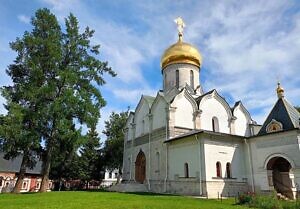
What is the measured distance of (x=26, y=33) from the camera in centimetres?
2080

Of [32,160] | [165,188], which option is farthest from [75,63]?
[165,188]

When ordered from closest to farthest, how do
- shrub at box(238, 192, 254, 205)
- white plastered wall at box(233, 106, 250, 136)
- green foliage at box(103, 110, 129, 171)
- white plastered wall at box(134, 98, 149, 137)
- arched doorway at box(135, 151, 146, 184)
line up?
shrub at box(238, 192, 254, 205), arched doorway at box(135, 151, 146, 184), white plastered wall at box(233, 106, 250, 136), white plastered wall at box(134, 98, 149, 137), green foliage at box(103, 110, 129, 171)

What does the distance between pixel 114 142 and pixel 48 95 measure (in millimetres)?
14827

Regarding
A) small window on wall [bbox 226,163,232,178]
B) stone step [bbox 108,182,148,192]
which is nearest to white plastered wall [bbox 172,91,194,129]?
small window on wall [bbox 226,163,232,178]

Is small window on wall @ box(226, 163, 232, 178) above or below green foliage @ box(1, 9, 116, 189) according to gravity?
below

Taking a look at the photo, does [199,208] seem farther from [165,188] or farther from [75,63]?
[75,63]

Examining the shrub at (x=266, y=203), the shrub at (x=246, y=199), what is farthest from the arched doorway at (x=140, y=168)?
the shrub at (x=266, y=203)

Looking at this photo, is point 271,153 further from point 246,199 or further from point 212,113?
point 212,113

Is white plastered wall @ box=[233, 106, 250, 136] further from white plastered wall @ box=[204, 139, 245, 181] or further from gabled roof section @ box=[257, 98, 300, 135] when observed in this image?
gabled roof section @ box=[257, 98, 300, 135]

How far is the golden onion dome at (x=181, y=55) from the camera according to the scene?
27.3 metres

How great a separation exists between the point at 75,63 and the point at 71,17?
3.90 m

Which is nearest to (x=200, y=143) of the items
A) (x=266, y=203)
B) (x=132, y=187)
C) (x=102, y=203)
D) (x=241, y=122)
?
(x=132, y=187)

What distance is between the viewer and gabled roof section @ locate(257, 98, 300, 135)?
17.4 meters

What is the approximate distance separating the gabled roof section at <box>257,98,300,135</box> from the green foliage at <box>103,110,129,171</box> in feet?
61.9
